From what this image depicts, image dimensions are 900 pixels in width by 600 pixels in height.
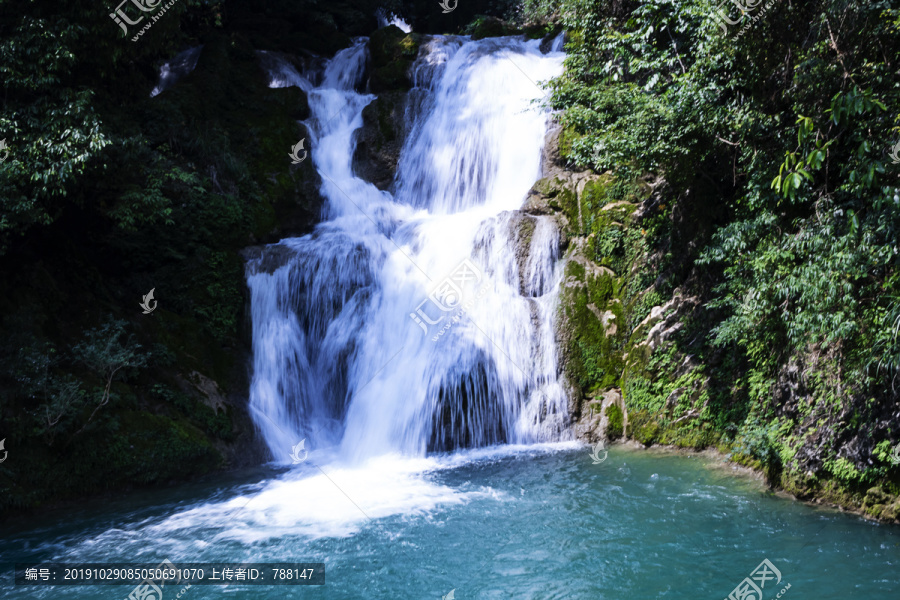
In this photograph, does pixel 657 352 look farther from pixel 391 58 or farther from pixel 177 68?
pixel 177 68

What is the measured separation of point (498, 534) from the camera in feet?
22.6

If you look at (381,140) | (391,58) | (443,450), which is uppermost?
(391,58)

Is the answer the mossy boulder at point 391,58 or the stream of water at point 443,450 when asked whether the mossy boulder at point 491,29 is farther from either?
the mossy boulder at point 391,58

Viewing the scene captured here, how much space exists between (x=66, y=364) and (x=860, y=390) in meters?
10.7

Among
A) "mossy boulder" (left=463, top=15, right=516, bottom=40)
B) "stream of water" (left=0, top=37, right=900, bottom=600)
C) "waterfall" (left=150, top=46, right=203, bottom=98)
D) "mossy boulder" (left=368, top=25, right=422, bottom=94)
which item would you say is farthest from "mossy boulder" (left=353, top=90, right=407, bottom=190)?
"waterfall" (left=150, top=46, right=203, bottom=98)

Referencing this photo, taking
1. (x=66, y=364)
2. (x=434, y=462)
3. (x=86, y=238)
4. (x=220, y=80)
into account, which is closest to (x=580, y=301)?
(x=434, y=462)

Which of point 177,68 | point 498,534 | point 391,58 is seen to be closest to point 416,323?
point 498,534

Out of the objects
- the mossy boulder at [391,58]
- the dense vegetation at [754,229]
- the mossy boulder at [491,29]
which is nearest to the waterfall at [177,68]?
the mossy boulder at [391,58]

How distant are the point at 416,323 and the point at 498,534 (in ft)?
18.7

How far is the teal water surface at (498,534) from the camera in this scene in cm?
577

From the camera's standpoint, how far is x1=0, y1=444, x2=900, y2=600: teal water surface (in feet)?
18.9

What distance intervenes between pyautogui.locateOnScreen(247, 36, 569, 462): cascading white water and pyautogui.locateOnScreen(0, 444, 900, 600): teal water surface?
1433 millimetres

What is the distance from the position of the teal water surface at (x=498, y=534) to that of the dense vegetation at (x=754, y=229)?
1002 mm

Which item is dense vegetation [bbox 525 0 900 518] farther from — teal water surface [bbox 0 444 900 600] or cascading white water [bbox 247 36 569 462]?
cascading white water [bbox 247 36 569 462]
